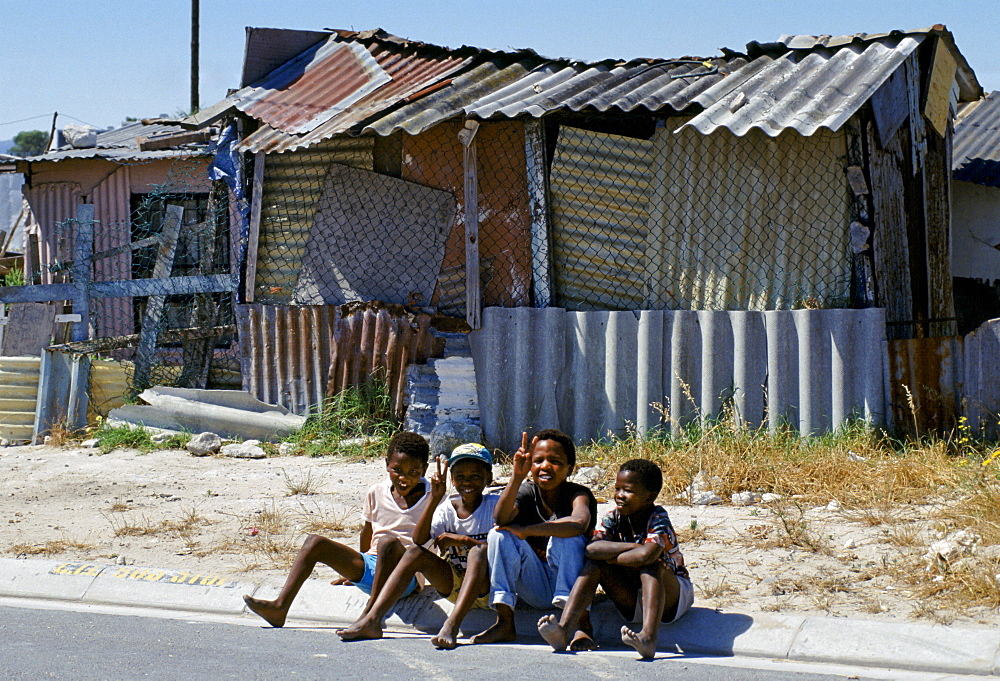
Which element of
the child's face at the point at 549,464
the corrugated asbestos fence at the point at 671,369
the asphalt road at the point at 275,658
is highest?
the corrugated asbestos fence at the point at 671,369

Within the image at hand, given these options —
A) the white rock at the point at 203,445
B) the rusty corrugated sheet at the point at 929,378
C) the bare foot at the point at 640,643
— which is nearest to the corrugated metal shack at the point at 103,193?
the white rock at the point at 203,445

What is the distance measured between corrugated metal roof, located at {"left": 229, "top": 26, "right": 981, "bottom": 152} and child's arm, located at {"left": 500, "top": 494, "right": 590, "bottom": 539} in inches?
145

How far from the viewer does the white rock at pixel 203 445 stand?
8430 mm

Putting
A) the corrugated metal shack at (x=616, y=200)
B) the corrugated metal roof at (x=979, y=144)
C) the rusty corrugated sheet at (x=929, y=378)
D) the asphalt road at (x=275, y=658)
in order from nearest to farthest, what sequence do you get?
1. the asphalt road at (x=275, y=658)
2. the rusty corrugated sheet at (x=929, y=378)
3. the corrugated metal shack at (x=616, y=200)
4. the corrugated metal roof at (x=979, y=144)

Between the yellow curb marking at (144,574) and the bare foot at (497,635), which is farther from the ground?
the yellow curb marking at (144,574)

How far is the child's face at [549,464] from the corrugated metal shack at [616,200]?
334 cm

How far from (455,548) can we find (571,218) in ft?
13.4

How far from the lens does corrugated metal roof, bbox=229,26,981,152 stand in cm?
741

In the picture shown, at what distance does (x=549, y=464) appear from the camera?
4.50 metres

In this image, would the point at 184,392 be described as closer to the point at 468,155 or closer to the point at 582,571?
the point at 468,155

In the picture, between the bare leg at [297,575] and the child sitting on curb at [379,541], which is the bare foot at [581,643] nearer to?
the child sitting on curb at [379,541]

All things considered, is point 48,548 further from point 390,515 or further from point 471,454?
point 471,454

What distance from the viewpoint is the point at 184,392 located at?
8992 mm

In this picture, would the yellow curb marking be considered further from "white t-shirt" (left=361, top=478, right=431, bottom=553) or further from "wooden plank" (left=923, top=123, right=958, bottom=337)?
"wooden plank" (left=923, top=123, right=958, bottom=337)
